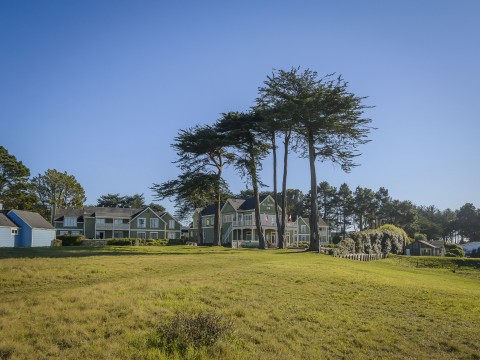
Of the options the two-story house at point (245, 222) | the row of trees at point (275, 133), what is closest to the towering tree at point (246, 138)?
the row of trees at point (275, 133)

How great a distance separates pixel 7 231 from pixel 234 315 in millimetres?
46043

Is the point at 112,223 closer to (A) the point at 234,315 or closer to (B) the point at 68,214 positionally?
(B) the point at 68,214

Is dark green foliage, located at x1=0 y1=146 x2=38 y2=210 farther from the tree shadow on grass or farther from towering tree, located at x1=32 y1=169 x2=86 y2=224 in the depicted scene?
the tree shadow on grass

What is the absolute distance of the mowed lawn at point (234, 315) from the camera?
8.62m

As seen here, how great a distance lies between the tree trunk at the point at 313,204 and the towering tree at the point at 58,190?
189ft

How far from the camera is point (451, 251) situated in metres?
74.5

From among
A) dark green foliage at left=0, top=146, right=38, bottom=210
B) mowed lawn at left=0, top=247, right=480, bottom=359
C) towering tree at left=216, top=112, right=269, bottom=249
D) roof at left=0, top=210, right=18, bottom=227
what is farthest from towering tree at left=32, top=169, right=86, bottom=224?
mowed lawn at left=0, top=247, right=480, bottom=359

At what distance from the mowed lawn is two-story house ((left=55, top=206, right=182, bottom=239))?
60.5 meters

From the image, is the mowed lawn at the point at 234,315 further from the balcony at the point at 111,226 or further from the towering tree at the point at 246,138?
the balcony at the point at 111,226

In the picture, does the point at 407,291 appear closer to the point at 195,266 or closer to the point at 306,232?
the point at 195,266

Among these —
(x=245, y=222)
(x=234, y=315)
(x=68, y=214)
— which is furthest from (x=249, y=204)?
(x=234, y=315)

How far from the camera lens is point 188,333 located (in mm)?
8703

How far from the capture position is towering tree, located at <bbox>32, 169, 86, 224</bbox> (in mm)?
78188

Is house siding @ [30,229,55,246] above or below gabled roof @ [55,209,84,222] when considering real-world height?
below
